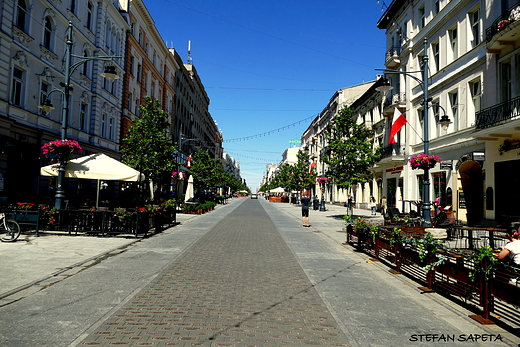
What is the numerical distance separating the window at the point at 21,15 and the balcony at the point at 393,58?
2429 centimetres

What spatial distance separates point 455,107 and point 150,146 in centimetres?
1779

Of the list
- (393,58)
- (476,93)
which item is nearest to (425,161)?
(476,93)

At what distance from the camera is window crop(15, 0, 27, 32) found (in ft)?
60.0

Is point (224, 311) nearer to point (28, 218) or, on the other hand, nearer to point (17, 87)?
point (28, 218)

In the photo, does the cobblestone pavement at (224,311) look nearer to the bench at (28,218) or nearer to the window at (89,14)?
the bench at (28,218)

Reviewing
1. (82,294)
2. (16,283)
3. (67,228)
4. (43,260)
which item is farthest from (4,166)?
(82,294)

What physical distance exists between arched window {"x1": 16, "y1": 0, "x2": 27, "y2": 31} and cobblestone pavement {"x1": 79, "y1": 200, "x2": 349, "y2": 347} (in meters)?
16.8

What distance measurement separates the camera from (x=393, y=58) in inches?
1131

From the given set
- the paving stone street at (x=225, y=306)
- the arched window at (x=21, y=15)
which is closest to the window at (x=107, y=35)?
the arched window at (x=21, y=15)

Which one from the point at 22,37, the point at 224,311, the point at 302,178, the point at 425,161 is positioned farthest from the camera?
the point at 302,178

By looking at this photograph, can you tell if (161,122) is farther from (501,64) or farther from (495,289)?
(495,289)

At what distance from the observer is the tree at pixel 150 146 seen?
22438 millimetres

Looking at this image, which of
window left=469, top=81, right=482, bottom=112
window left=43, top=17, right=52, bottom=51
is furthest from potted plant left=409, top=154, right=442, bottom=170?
window left=43, top=17, right=52, bottom=51

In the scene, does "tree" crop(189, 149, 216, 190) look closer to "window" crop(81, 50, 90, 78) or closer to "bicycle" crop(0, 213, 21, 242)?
"window" crop(81, 50, 90, 78)
